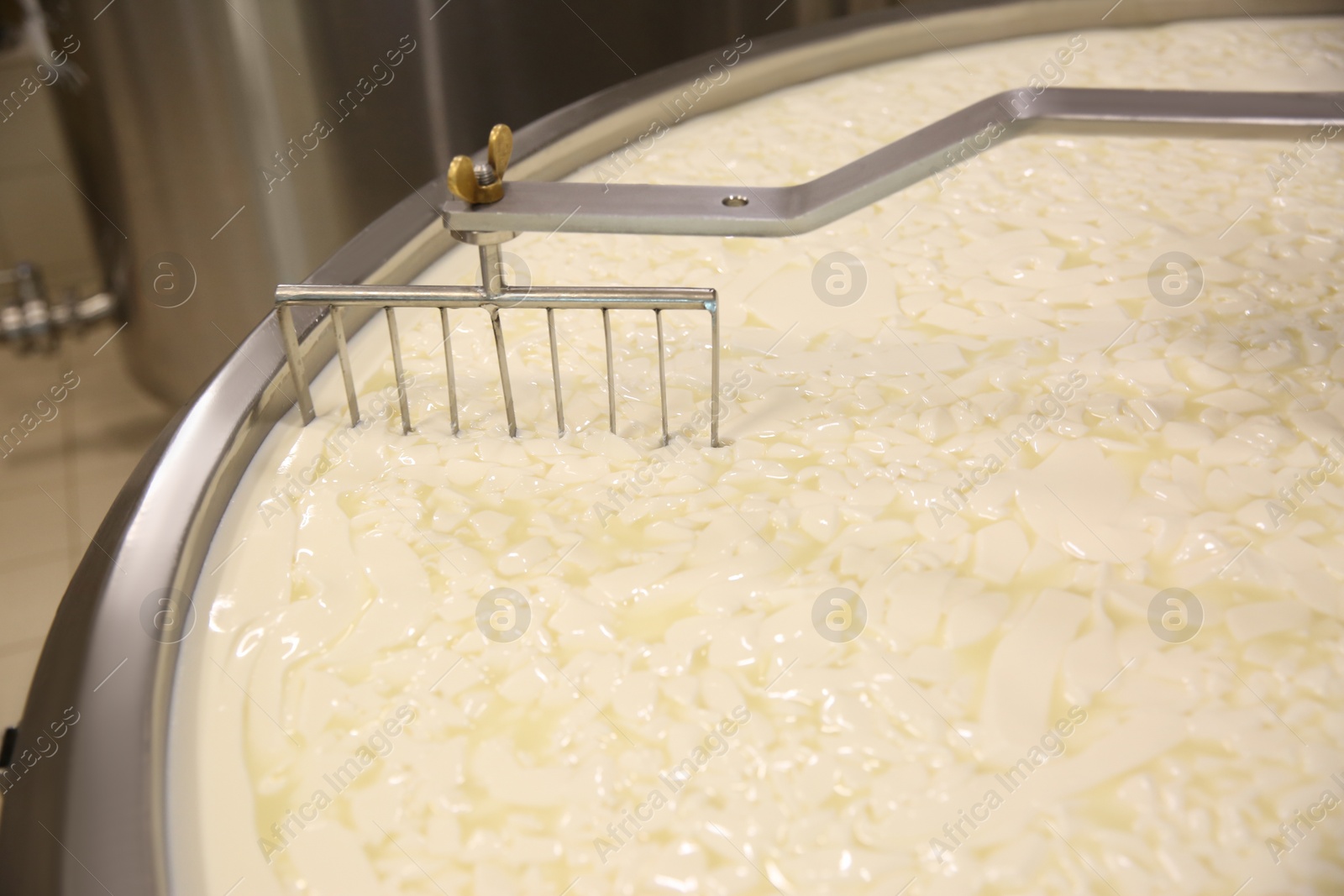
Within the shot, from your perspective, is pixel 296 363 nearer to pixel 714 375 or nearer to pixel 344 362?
pixel 344 362

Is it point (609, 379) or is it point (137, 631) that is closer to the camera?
point (137, 631)

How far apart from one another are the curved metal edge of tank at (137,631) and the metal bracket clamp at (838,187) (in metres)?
0.29

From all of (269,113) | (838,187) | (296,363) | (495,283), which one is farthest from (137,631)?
(269,113)

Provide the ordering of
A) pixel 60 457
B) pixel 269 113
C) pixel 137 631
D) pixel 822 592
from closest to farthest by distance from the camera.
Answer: pixel 137 631
pixel 822 592
pixel 269 113
pixel 60 457

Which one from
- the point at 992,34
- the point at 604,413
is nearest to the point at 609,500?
the point at 604,413

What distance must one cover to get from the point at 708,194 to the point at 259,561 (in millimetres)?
542

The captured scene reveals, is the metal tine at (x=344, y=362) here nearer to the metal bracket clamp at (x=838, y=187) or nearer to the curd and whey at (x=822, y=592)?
the curd and whey at (x=822, y=592)

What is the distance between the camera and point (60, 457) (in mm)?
2420

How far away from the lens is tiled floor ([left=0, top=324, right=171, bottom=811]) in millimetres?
2256

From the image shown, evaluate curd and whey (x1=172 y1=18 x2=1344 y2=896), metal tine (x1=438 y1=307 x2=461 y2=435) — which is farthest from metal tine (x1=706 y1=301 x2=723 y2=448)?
metal tine (x1=438 y1=307 x2=461 y2=435)

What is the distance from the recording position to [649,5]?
2285 mm

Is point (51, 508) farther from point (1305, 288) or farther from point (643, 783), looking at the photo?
point (1305, 288)

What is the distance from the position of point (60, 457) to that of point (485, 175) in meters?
1.99

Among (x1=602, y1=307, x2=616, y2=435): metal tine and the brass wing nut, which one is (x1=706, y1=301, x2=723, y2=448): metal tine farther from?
the brass wing nut
